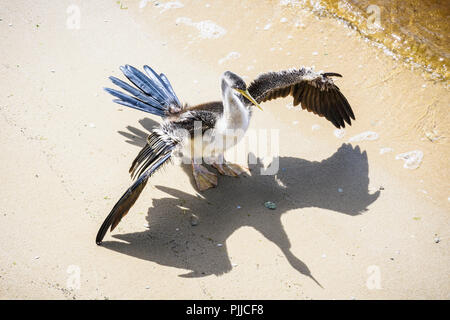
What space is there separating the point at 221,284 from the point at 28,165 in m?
2.80

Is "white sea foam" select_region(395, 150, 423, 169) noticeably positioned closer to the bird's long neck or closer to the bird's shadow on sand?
the bird's shadow on sand

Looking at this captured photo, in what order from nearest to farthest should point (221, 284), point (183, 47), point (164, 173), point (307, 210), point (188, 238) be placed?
1. point (221, 284)
2. point (188, 238)
3. point (307, 210)
4. point (164, 173)
5. point (183, 47)

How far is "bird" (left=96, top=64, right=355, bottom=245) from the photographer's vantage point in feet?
13.7

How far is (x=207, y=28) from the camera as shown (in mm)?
6875

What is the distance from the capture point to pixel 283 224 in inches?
176

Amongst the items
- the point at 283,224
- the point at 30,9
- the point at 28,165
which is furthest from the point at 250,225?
the point at 30,9

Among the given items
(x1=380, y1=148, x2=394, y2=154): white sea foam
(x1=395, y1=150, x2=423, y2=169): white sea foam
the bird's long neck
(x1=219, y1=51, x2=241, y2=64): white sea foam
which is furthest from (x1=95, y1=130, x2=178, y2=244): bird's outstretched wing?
(x1=395, y1=150, x2=423, y2=169): white sea foam

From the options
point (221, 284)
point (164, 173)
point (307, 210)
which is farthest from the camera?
point (164, 173)

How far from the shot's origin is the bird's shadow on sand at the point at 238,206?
4121 millimetres

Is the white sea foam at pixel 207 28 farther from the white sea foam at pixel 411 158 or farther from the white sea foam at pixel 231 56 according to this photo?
the white sea foam at pixel 411 158

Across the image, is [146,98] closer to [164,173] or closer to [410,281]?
[164,173]

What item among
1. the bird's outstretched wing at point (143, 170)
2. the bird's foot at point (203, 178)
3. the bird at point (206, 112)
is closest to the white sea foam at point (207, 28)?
the bird at point (206, 112)

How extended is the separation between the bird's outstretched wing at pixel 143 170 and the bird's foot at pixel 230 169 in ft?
2.97

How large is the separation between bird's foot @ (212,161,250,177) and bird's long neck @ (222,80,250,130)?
2.69 ft
